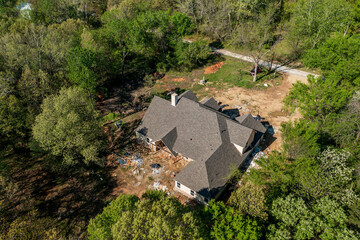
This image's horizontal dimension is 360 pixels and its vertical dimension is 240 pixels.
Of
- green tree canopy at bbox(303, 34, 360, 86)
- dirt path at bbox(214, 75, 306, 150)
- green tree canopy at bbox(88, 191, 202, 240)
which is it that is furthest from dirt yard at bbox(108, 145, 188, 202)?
green tree canopy at bbox(303, 34, 360, 86)

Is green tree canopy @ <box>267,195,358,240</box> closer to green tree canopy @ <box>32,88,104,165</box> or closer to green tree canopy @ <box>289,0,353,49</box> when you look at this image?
green tree canopy @ <box>32,88,104,165</box>

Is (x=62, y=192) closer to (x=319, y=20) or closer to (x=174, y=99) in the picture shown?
(x=174, y=99)

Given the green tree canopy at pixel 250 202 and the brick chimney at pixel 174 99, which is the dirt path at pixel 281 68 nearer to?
the brick chimney at pixel 174 99

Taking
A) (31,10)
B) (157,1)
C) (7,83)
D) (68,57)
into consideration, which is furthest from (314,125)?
(31,10)

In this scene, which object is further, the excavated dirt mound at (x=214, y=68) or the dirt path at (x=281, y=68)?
the excavated dirt mound at (x=214, y=68)

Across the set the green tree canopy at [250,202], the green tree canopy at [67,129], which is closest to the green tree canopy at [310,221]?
the green tree canopy at [250,202]

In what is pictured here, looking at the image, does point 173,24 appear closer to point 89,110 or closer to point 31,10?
point 89,110
